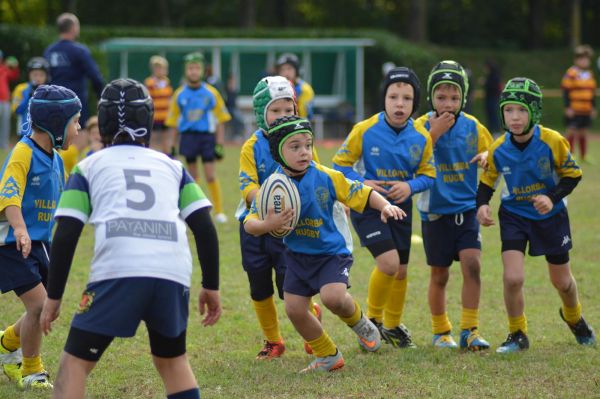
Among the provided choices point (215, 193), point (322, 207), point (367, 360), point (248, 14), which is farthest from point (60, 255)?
point (248, 14)

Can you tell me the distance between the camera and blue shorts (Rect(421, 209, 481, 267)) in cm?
702

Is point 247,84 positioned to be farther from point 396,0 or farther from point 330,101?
point 396,0

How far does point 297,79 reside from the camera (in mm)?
13125

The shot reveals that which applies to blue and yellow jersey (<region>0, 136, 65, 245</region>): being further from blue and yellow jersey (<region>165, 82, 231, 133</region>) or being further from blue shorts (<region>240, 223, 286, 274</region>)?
blue and yellow jersey (<region>165, 82, 231, 133</region>)

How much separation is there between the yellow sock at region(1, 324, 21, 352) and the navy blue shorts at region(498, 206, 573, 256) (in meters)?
3.32

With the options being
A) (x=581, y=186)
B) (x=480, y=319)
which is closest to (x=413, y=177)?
(x=480, y=319)

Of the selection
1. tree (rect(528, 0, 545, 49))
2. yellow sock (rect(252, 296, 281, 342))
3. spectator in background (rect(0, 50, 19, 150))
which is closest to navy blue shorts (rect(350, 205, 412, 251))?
yellow sock (rect(252, 296, 281, 342))

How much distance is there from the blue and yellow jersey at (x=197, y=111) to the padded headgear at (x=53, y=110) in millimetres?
7572

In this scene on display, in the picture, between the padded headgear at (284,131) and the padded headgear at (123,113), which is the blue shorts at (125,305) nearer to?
the padded headgear at (123,113)

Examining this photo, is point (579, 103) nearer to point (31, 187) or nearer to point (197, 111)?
point (197, 111)

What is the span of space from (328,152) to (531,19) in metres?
23.9

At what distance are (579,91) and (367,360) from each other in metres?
15.1

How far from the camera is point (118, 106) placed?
14.8 ft

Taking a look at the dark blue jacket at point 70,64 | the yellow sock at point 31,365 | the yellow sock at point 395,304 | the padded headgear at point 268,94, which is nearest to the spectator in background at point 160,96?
the dark blue jacket at point 70,64
